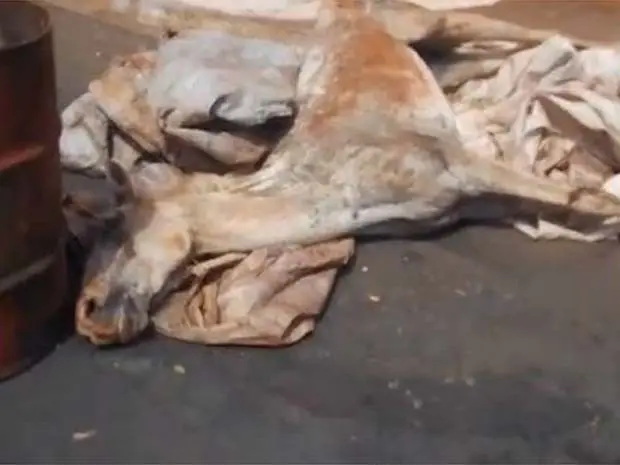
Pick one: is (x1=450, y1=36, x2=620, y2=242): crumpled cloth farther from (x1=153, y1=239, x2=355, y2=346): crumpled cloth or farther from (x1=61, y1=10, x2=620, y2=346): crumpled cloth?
(x1=153, y1=239, x2=355, y2=346): crumpled cloth

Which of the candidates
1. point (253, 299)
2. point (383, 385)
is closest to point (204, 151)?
point (253, 299)

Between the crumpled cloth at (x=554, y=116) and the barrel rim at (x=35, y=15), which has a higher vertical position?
the barrel rim at (x=35, y=15)

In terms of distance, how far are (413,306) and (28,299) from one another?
2.05 ft

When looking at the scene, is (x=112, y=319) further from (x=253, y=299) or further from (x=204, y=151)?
(x=204, y=151)

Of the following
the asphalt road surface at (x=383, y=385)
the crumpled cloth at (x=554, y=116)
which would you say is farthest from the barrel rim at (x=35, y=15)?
the crumpled cloth at (x=554, y=116)

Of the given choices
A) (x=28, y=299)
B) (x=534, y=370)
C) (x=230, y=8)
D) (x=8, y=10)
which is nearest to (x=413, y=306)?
(x=534, y=370)

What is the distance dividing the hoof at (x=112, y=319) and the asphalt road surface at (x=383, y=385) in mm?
26

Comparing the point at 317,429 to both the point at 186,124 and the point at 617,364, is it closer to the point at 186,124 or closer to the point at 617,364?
the point at 617,364

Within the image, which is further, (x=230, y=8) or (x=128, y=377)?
(x=230, y=8)

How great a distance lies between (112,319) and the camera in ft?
5.45

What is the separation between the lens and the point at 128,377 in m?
1.61

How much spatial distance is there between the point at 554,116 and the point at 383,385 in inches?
30.8

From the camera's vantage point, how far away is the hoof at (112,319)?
5.42ft

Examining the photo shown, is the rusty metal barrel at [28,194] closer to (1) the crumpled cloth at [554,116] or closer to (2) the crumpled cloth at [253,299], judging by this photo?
(2) the crumpled cloth at [253,299]
